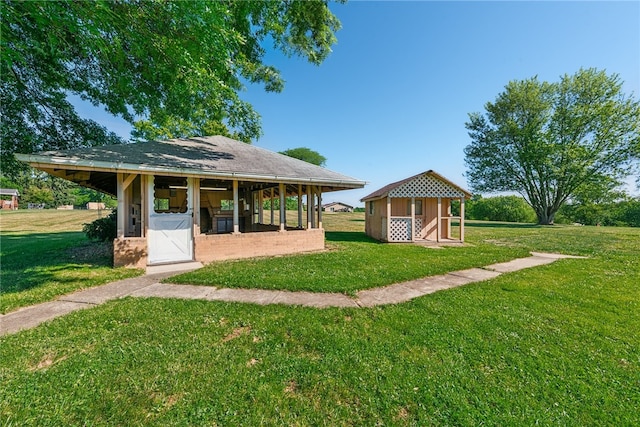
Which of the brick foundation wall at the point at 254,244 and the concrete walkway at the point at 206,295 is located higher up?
the brick foundation wall at the point at 254,244

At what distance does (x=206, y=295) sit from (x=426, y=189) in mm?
10655

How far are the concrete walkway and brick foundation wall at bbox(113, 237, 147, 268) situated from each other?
125 centimetres

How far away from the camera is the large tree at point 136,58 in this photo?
175 inches

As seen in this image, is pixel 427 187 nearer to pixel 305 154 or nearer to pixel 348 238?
pixel 348 238

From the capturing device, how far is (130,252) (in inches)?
257

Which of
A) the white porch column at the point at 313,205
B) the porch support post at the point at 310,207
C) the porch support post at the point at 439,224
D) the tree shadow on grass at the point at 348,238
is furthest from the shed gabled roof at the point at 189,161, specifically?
the porch support post at the point at 439,224

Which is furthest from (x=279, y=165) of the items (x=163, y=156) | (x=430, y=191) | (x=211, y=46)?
(x=430, y=191)

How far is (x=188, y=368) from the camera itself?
2.49 m

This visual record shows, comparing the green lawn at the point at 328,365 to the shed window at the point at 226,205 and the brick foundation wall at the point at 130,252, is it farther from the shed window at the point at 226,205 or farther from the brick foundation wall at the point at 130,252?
the shed window at the point at 226,205

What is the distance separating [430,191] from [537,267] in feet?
18.8

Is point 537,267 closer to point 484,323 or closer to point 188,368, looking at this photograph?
point 484,323

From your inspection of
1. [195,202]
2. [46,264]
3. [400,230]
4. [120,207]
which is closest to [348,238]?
[400,230]

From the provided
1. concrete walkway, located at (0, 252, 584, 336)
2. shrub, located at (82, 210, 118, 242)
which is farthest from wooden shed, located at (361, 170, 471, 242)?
shrub, located at (82, 210, 118, 242)

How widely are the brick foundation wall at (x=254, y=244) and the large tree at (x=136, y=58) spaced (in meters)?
3.99
